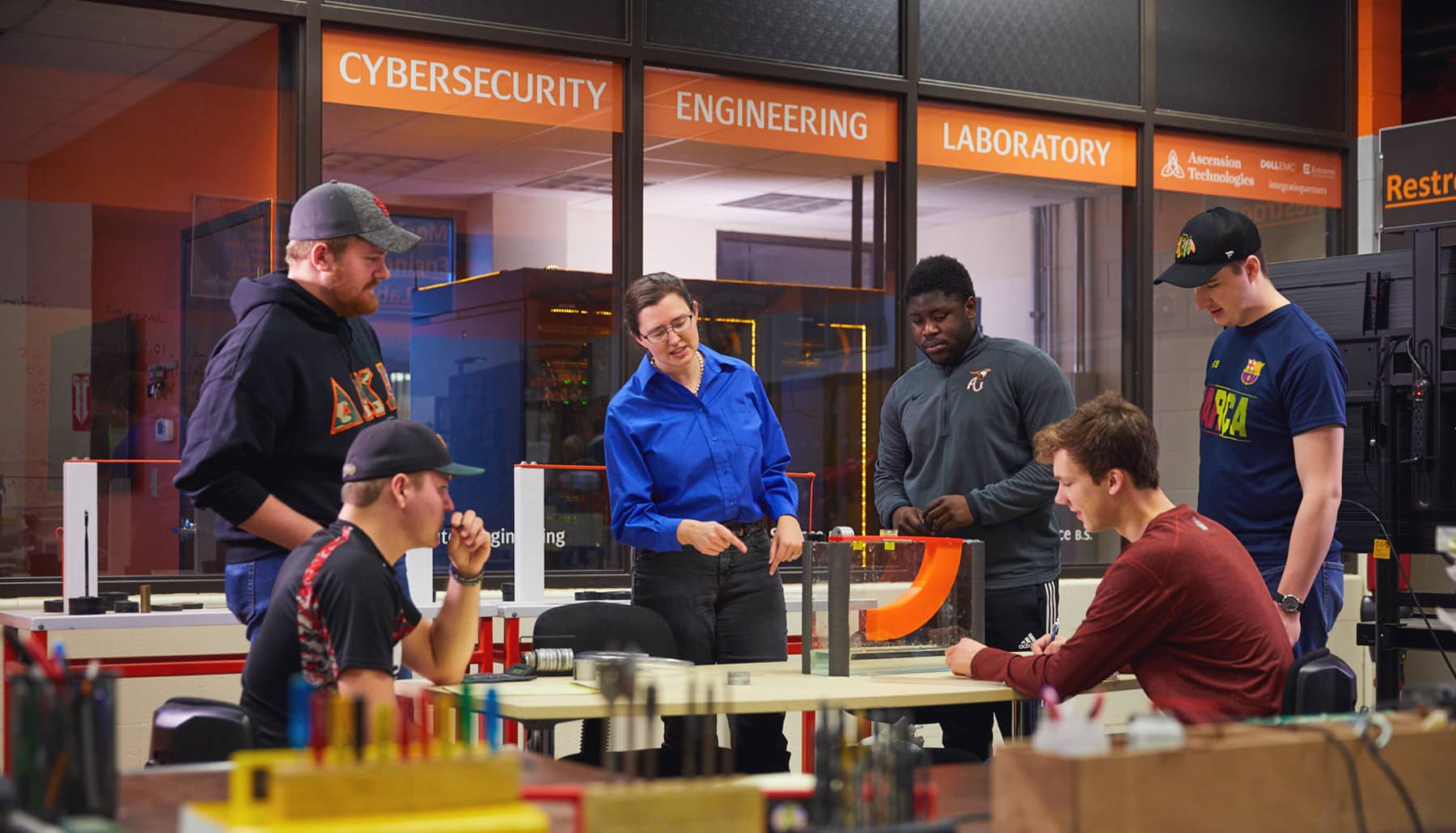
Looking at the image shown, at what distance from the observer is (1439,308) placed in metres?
4.09

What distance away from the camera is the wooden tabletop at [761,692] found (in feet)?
8.34

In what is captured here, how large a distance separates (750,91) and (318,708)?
14.9ft

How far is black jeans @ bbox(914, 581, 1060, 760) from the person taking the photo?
11.5 feet

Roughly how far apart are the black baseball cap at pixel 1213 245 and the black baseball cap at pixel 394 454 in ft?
6.01

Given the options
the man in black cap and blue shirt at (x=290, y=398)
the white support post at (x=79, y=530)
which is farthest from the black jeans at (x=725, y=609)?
the white support post at (x=79, y=530)

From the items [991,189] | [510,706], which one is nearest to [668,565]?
[510,706]

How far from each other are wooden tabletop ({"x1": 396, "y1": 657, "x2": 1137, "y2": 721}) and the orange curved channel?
0.34 ft

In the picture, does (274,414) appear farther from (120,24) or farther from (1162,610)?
(120,24)

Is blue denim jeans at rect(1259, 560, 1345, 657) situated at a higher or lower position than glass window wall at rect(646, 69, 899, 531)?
lower

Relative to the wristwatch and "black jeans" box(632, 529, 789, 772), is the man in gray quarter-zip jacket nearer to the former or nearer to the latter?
"black jeans" box(632, 529, 789, 772)

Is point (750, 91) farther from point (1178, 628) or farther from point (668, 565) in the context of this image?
point (1178, 628)

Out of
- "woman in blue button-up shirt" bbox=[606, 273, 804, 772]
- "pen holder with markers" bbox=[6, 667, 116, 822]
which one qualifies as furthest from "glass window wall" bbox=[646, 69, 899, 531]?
"pen holder with markers" bbox=[6, 667, 116, 822]

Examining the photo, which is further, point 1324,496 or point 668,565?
point 668,565

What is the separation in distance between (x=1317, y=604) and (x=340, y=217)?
2251 mm
